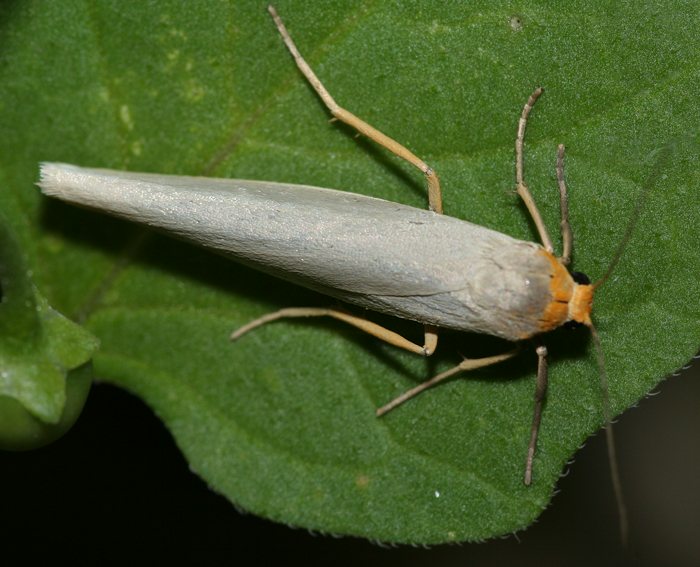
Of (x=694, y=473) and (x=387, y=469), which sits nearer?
(x=387, y=469)

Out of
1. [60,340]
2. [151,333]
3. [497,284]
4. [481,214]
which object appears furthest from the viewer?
[151,333]

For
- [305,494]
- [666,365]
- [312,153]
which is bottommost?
[305,494]

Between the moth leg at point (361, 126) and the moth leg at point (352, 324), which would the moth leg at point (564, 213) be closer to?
the moth leg at point (361, 126)

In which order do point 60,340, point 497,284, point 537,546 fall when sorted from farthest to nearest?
point 537,546 → point 497,284 → point 60,340

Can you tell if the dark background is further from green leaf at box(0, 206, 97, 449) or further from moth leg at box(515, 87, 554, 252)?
moth leg at box(515, 87, 554, 252)

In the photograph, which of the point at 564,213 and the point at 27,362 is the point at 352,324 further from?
the point at 27,362

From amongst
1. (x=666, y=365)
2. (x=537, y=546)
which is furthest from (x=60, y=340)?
(x=537, y=546)

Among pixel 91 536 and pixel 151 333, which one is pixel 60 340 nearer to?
pixel 151 333

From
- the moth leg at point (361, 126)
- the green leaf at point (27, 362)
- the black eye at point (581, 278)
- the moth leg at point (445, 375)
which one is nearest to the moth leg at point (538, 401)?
the moth leg at point (445, 375)
